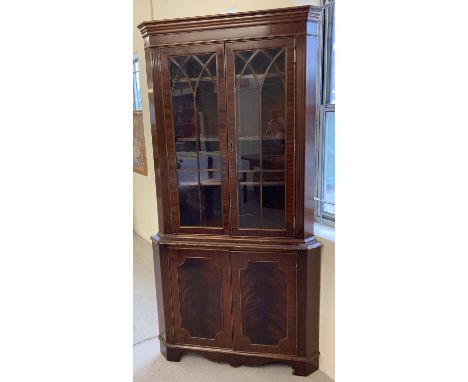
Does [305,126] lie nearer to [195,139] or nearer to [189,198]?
[195,139]

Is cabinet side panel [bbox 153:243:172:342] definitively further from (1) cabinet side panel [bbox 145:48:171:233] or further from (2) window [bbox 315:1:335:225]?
(2) window [bbox 315:1:335:225]

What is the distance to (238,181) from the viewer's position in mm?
1909

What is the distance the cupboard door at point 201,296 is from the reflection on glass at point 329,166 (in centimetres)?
65

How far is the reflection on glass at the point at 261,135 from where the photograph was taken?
1775 mm

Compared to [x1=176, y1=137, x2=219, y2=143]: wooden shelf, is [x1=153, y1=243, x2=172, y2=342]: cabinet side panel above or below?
below

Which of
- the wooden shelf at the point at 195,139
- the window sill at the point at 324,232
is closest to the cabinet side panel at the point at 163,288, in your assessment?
the wooden shelf at the point at 195,139

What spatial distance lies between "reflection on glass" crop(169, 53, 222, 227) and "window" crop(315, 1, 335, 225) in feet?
2.00

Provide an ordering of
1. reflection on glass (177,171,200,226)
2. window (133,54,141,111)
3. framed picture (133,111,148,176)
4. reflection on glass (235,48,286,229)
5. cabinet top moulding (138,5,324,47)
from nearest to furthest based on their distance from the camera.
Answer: cabinet top moulding (138,5,324,47), reflection on glass (235,48,286,229), reflection on glass (177,171,200,226), window (133,54,141,111), framed picture (133,111,148,176)

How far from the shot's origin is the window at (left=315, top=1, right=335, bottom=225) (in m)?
1.99

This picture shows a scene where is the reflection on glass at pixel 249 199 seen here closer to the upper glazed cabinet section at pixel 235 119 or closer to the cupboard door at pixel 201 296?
the upper glazed cabinet section at pixel 235 119

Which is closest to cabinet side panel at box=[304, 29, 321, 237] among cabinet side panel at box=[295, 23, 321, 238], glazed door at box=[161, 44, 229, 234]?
cabinet side panel at box=[295, 23, 321, 238]

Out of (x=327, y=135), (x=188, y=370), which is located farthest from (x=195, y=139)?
(x=188, y=370)

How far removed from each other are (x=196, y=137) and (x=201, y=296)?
87 centimetres
